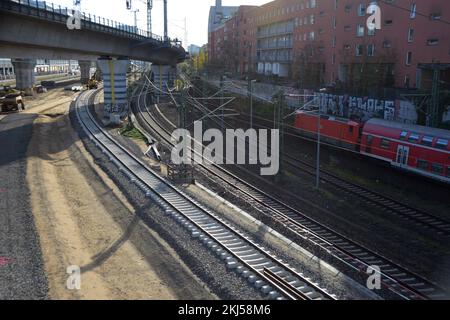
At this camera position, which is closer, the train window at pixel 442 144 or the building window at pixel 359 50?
the train window at pixel 442 144

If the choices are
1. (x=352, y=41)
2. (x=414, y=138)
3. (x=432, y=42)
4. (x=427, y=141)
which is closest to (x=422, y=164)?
(x=427, y=141)

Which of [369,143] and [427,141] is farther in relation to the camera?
[369,143]

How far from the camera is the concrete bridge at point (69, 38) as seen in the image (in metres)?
26.2

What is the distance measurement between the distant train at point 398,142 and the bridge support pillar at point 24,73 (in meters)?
54.3

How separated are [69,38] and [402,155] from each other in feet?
86.1

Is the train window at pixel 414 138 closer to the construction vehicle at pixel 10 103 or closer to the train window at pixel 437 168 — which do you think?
the train window at pixel 437 168

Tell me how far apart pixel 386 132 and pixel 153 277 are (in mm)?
19419

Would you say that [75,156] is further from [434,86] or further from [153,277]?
[434,86]

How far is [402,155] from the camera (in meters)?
25.2

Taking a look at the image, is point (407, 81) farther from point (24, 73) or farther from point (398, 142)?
point (24, 73)

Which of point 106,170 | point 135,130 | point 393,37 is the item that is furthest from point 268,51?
point 106,170

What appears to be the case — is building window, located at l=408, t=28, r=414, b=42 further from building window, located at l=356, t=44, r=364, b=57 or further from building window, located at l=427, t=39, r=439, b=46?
building window, located at l=356, t=44, r=364, b=57

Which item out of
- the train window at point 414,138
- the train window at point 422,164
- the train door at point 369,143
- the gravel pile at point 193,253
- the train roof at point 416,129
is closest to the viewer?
the gravel pile at point 193,253

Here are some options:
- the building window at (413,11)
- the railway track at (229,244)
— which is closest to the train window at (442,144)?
the railway track at (229,244)
